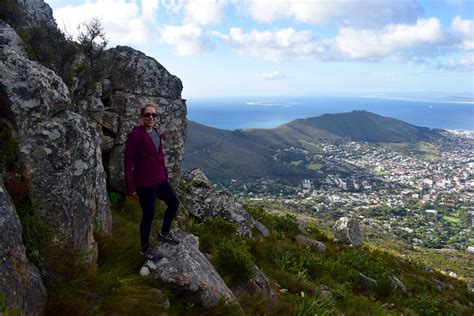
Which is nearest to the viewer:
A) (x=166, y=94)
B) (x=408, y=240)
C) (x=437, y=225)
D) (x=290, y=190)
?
(x=166, y=94)

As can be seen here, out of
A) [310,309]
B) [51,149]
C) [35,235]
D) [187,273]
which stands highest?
[51,149]

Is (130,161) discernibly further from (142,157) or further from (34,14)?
(34,14)

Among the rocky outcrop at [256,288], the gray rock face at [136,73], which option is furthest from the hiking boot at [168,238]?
the gray rock face at [136,73]

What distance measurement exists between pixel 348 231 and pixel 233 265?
15909 millimetres

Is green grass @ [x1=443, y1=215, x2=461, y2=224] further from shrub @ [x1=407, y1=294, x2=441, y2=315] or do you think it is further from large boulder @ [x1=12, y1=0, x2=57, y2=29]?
large boulder @ [x1=12, y1=0, x2=57, y2=29]

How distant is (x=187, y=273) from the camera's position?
675cm

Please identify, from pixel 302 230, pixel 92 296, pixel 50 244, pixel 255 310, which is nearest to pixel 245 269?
pixel 255 310

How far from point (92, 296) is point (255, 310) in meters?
3.21

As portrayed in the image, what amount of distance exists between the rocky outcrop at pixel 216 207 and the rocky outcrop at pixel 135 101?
183 cm

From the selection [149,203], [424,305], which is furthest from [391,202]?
[149,203]

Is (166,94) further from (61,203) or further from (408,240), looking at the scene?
(408,240)

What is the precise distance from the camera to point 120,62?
41.0 feet

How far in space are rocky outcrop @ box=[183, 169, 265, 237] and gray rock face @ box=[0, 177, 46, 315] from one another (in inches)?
364

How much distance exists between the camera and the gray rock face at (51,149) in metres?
5.61
